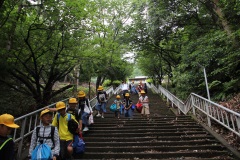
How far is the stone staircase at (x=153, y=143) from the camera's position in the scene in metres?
4.21

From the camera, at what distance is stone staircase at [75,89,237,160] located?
13.8 ft

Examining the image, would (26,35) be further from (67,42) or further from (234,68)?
(234,68)

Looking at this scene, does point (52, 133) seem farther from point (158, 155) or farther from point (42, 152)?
point (158, 155)

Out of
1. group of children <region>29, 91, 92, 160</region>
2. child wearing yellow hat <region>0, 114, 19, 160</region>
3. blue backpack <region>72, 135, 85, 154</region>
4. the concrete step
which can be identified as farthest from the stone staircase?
child wearing yellow hat <region>0, 114, 19, 160</region>

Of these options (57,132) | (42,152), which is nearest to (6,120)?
(42,152)

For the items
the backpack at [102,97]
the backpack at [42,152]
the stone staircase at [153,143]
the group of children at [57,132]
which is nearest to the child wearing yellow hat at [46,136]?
the group of children at [57,132]

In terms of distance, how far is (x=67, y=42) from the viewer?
7.26m

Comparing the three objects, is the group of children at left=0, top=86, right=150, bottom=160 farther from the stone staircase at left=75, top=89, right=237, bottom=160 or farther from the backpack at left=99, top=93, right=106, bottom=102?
the backpack at left=99, top=93, right=106, bottom=102

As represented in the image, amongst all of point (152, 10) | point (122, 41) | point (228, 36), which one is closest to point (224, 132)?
point (228, 36)

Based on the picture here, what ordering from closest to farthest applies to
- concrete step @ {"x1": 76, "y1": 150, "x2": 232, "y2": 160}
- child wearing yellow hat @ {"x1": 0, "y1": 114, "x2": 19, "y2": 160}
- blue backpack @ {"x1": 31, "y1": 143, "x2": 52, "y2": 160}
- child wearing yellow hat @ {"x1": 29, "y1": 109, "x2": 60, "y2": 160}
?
child wearing yellow hat @ {"x1": 0, "y1": 114, "x2": 19, "y2": 160}, blue backpack @ {"x1": 31, "y1": 143, "x2": 52, "y2": 160}, child wearing yellow hat @ {"x1": 29, "y1": 109, "x2": 60, "y2": 160}, concrete step @ {"x1": 76, "y1": 150, "x2": 232, "y2": 160}

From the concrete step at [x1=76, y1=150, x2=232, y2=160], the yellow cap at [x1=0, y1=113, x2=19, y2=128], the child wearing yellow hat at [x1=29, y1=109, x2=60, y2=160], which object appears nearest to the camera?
the yellow cap at [x1=0, y1=113, x2=19, y2=128]

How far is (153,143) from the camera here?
16.3ft

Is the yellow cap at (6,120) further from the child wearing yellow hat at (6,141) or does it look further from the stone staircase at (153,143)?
the stone staircase at (153,143)

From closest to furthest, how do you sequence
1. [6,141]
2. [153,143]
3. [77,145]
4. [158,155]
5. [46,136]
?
[6,141]
[46,136]
[77,145]
[158,155]
[153,143]
